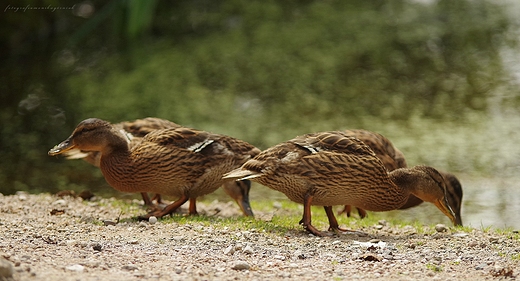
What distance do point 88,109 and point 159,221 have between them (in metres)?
4.75

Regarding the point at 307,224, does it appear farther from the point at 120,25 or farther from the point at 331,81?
the point at 120,25

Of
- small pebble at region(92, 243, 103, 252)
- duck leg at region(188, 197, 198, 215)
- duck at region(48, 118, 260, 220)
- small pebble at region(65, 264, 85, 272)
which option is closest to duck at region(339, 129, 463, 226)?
duck at region(48, 118, 260, 220)

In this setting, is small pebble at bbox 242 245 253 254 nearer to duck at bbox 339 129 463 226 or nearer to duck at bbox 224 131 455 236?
duck at bbox 224 131 455 236

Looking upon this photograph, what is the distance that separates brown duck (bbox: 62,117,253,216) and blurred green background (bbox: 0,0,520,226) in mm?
Result: 1056

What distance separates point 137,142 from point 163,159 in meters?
0.57

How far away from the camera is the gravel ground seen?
482 centimetres

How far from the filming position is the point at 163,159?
698 cm

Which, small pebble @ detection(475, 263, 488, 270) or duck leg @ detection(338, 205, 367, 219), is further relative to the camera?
duck leg @ detection(338, 205, 367, 219)

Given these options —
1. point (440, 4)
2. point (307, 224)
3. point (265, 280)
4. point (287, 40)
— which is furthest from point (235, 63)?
point (265, 280)

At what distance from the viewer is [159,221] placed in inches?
264

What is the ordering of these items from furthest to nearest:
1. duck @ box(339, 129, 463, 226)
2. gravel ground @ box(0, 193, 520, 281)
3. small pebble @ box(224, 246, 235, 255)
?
duck @ box(339, 129, 463, 226)
small pebble @ box(224, 246, 235, 255)
gravel ground @ box(0, 193, 520, 281)

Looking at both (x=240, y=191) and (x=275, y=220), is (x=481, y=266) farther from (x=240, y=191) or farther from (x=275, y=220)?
(x=240, y=191)

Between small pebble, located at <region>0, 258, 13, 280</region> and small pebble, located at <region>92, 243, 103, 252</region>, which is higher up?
small pebble, located at <region>0, 258, 13, 280</region>

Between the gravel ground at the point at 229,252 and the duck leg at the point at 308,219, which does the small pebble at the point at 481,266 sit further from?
the duck leg at the point at 308,219
